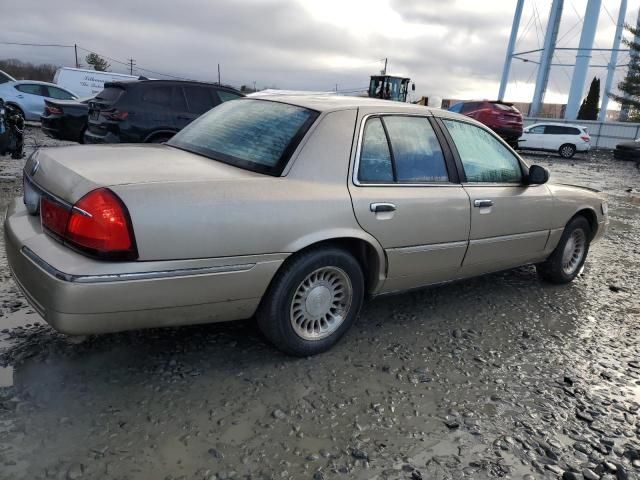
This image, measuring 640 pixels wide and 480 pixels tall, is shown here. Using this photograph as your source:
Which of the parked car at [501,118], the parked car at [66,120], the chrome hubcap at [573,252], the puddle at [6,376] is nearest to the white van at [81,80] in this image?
the parked car at [66,120]

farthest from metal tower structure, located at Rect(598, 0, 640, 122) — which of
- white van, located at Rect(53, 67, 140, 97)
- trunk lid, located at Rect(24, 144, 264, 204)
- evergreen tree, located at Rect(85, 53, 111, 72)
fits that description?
evergreen tree, located at Rect(85, 53, 111, 72)

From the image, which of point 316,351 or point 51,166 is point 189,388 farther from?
point 51,166

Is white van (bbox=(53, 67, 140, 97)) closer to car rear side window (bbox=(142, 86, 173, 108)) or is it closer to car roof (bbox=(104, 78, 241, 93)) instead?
car roof (bbox=(104, 78, 241, 93))

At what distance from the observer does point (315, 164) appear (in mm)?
2979

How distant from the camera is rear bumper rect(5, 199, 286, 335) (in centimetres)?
232

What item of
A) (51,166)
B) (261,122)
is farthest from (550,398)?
(51,166)

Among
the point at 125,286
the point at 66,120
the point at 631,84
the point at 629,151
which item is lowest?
the point at 125,286

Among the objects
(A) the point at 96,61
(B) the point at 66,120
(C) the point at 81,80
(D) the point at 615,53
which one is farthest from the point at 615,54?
(A) the point at 96,61

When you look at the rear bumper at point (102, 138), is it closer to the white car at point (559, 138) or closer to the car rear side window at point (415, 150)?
the car rear side window at point (415, 150)

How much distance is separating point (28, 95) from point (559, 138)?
66.7 ft

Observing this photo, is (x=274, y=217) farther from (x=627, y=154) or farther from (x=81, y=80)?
(x=627, y=154)

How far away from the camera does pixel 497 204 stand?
12.7 ft

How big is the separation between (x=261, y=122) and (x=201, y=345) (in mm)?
1466

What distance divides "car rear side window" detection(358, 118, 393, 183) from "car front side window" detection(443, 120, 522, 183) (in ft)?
2.29
